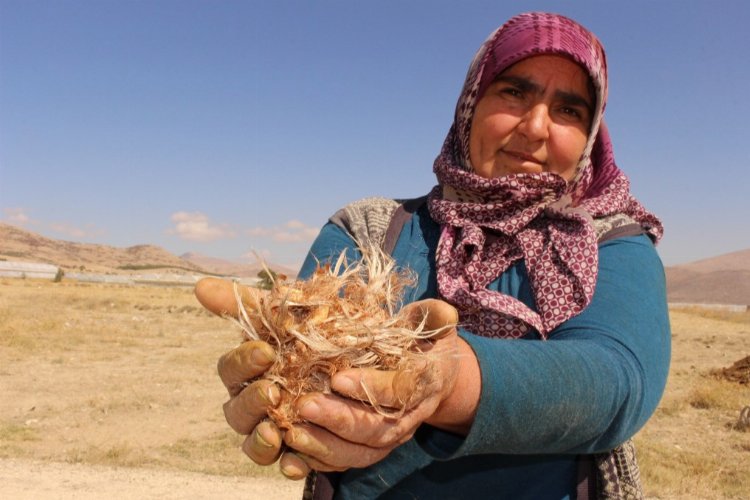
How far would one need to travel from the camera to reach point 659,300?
180 centimetres

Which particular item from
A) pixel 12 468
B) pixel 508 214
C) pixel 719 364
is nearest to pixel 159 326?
pixel 12 468

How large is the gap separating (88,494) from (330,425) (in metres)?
5.65

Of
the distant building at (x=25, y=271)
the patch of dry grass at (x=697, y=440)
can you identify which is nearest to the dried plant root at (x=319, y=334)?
the patch of dry grass at (x=697, y=440)

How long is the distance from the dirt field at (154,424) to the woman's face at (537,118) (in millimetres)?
5058

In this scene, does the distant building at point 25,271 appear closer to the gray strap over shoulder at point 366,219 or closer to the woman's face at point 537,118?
the gray strap over shoulder at point 366,219

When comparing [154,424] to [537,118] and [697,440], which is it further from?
[537,118]

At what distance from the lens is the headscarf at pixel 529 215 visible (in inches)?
73.5

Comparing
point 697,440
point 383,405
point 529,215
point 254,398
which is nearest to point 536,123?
point 529,215

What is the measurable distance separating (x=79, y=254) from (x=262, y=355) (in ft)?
393

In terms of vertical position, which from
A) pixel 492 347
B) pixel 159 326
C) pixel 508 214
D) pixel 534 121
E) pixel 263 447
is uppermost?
pixel 534 121

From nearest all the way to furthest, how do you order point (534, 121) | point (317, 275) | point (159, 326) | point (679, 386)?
point (317, 275) → point (534, 121) → point (679, 386) → point (159, 326)

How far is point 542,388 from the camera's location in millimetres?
1375

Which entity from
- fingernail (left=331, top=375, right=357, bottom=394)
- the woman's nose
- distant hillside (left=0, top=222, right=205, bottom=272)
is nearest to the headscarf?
the woman's nose

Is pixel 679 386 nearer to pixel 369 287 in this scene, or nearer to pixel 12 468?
pixel 12 468
